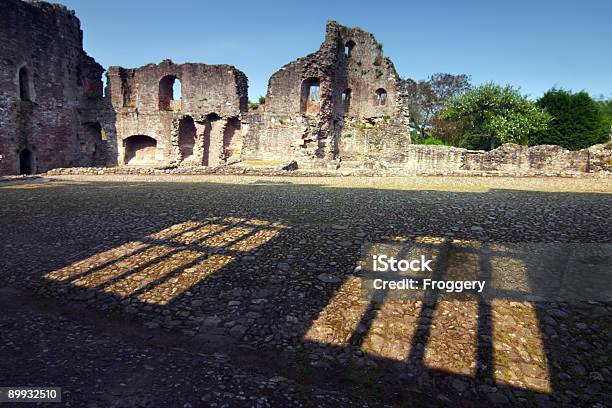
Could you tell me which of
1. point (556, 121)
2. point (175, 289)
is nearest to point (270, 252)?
point (175, 289)

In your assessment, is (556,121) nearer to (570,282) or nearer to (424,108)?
(424,108)

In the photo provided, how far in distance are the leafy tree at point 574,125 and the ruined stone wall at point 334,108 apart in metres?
13.5

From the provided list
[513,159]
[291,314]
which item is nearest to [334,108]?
[513,159]

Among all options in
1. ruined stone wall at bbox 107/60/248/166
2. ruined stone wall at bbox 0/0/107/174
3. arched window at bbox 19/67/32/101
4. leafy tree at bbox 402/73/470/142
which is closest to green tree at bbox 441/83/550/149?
leafy tree at bbox 402/73/470/142

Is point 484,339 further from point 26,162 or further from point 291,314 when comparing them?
point 26,162

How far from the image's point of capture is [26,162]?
21.9 metres

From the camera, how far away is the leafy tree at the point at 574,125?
29.4 metres

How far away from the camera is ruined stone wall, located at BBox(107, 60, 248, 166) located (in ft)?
81.6

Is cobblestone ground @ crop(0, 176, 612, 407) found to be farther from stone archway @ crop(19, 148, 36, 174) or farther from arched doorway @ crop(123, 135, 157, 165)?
arched doorway @ crop(123, 135, 157, 165)

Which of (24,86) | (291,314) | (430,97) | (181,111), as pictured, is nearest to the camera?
(291,314)

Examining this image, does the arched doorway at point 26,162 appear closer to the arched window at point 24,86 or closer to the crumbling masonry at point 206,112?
the crumbling masonry at point 206,112


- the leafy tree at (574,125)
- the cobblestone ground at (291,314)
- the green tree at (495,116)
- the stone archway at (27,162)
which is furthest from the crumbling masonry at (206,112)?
the cobblestone ground at (291,314)

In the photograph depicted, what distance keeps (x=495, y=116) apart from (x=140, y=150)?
28.5 m

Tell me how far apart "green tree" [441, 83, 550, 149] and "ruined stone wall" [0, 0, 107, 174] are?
95.3ft
